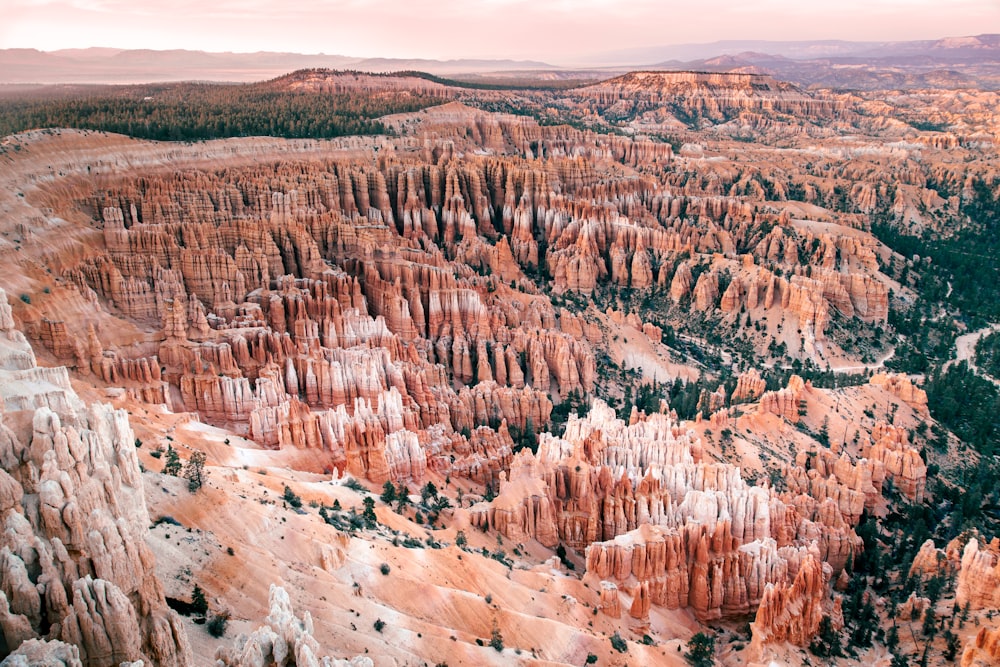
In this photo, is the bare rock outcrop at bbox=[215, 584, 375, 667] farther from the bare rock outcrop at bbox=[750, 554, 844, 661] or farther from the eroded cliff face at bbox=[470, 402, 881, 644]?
the bare rock outcrop at bbox=[750, 554, 844, 661]

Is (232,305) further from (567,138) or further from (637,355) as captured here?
(567,138)

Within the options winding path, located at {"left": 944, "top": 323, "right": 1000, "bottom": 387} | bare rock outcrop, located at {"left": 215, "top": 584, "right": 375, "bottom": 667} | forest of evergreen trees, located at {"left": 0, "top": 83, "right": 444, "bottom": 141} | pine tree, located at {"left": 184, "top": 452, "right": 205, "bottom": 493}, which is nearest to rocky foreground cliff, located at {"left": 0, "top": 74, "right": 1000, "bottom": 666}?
bare rock outcrop, located at {"left": 215, "top": 584, "right": 375, "bottom": 667}

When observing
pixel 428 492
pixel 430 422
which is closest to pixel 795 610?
pixel 428 492

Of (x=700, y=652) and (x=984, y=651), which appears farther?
(x=700, y=652)

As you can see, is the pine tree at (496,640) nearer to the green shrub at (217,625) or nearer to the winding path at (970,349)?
the green shrub at (217,625)

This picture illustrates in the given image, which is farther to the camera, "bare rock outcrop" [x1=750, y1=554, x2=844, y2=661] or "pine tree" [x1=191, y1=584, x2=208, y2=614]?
"bare rock outcrop" [x1=750, y1=554, x2=844, y2=661]

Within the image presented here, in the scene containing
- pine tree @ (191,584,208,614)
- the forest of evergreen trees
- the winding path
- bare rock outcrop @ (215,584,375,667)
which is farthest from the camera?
the winding path

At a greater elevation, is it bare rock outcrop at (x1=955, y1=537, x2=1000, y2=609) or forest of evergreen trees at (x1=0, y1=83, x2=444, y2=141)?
forest of evergreen trees at (x1=0, y1=83, x2=444, y2=141)

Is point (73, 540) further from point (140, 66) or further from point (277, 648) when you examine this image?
point (140, 66)
